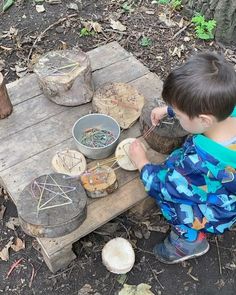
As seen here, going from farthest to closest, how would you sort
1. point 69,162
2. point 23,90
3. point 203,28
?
point 203,28, point 23,90, point 69,162

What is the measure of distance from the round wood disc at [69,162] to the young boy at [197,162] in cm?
32

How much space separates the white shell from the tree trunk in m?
2.50

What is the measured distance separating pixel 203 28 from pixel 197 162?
8.05 ft

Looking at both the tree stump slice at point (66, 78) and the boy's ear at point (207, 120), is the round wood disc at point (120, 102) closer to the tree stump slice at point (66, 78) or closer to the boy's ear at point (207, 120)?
the tree stump slice at point (66, 78)

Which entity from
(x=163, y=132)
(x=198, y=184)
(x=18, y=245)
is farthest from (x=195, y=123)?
(x=18, y=245)

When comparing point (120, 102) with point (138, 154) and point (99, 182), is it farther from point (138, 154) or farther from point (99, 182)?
point (99, 182)

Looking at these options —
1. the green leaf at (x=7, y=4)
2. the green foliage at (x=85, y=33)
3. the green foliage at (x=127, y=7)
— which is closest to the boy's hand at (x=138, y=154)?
the green foliage at (x=85, y=33)

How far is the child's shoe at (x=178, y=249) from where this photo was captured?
267cm

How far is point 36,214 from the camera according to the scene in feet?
7.70

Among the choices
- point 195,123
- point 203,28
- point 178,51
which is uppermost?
point 195,123

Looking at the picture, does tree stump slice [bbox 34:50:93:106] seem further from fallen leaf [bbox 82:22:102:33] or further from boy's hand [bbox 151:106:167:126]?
fallen leaf [bbox 82:22:102:33]

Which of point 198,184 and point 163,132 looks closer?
point 198,184

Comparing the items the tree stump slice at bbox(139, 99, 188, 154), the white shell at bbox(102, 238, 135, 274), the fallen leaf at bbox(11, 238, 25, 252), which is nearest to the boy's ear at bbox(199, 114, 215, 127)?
the tree stump slice at bbox(139, 99, 188, 154)

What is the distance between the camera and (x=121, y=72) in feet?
10.7
